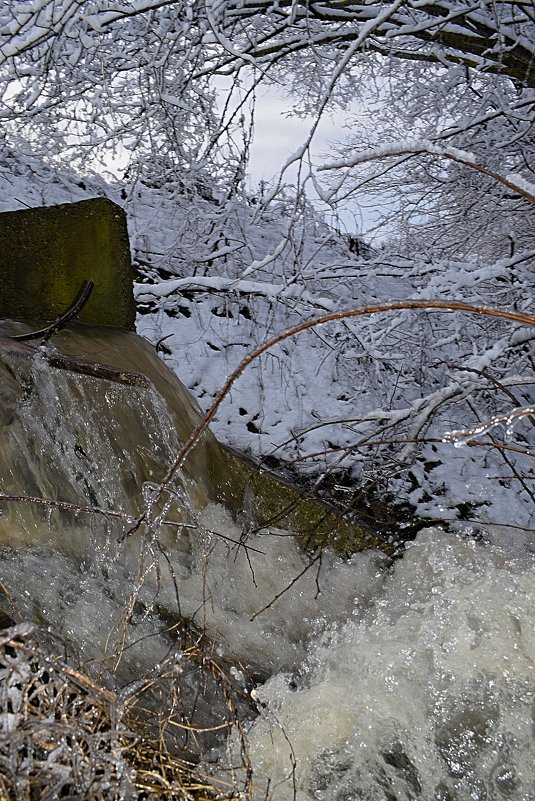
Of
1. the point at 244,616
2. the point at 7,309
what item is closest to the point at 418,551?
the point at 244,616

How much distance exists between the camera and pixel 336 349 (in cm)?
561

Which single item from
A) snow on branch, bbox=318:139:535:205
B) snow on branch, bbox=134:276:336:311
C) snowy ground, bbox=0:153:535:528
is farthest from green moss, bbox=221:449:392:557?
snow on branch, bbox=318:139:535:205

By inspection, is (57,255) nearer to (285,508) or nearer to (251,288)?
(251,288)

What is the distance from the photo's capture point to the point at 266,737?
2.31m

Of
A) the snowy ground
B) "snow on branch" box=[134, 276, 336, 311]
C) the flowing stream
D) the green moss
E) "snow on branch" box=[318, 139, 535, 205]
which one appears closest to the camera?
"snow on branch" box=[318, 139, 535, 205]

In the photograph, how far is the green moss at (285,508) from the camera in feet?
12.9

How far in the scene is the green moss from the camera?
3934 mm

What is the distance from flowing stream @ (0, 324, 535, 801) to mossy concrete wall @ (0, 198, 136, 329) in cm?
48

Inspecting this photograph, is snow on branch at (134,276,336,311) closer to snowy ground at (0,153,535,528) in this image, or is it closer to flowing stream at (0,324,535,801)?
snowy ground at (0,153,535,528)

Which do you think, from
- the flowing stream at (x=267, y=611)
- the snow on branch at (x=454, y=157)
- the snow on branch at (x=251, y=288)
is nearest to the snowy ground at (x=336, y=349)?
the snow on branch at (x=251, y=288)

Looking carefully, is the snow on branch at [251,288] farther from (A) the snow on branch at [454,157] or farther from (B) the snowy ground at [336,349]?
(A) the snow on branch at [454,157]

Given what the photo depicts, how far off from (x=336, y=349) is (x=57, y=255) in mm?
2335

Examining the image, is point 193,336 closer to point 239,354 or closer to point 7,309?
point 239,354

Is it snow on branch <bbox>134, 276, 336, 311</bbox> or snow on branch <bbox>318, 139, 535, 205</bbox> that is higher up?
snow on branch <bbox>134, 276, 336, 311</bbox>
